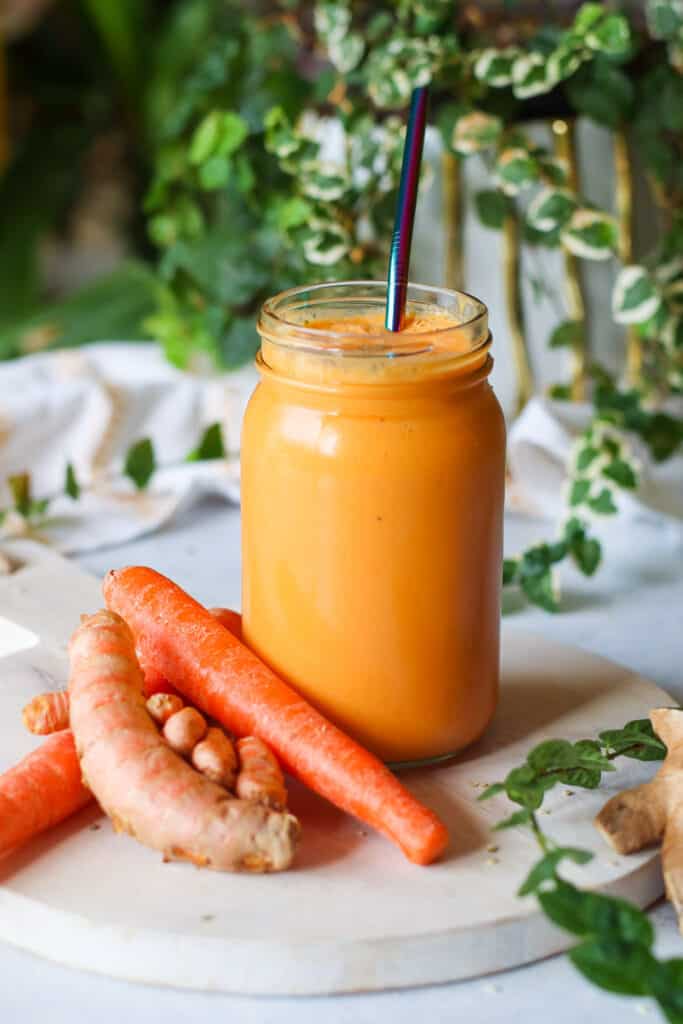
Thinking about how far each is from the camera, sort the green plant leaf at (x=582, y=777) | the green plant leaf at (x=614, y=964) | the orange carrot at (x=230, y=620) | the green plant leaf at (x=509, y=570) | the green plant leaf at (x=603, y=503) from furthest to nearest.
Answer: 1. the green plant leaf at (x=603, y=503)
2. the green plant leaf at (x=509, y=570)
3. the orange carrot at (x=230, y=620)
4. the green plant leaf at (x=582, y=777)
5. the green plant leaf at (x=614, y=964)

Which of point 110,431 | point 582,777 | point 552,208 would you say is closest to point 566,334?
point 552,208

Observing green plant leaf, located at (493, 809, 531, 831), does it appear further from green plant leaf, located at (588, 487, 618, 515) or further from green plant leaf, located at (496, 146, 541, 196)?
green plant leaf, located at (496, 146, 541, 196)

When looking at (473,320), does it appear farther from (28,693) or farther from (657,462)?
(657,462)

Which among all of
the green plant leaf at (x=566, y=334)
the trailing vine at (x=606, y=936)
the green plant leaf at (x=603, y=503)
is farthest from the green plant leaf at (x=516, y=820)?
the green plant leaf at (x=566, y=334)

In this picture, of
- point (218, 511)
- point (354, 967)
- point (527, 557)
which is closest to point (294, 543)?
point (354, 967)

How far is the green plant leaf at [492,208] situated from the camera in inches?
67.5

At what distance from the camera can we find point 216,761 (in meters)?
0.92

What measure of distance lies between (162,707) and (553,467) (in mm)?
841

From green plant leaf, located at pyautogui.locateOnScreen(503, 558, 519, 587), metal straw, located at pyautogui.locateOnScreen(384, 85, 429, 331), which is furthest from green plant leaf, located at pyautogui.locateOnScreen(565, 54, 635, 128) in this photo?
metal straw, located at pyautogui.locateOnScreen(384, 85, 429, 331)

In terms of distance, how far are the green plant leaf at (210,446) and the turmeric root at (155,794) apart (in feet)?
2.80

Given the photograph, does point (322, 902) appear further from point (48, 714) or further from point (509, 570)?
point (509, 570)

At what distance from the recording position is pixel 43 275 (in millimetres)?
3633

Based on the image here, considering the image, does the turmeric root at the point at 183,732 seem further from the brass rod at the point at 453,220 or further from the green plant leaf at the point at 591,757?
the brass rod at the point at 453,220

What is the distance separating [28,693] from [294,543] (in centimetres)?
30
